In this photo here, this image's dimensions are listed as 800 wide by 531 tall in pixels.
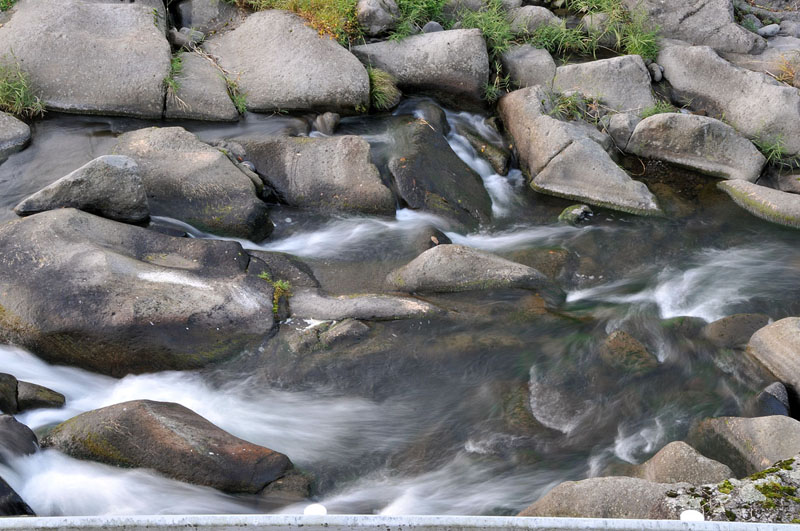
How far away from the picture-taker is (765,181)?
8234mm

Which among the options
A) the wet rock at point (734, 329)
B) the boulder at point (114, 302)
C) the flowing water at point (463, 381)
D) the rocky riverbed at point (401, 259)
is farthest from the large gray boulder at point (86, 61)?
the wet rock at point (734, 329)

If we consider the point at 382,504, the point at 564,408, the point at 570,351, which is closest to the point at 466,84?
the point at 570,351

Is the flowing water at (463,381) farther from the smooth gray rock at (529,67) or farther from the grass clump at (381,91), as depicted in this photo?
the smooth gray rock at (529,67)

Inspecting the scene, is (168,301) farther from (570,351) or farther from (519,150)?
(519,150)

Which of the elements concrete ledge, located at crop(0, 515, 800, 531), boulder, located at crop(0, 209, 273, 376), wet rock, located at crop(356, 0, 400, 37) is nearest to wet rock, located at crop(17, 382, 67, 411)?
boulder, located at crop(0, 209, 273, 376)

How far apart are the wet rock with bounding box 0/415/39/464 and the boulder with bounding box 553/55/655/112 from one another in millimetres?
6732

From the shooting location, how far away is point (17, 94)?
742 centimetres

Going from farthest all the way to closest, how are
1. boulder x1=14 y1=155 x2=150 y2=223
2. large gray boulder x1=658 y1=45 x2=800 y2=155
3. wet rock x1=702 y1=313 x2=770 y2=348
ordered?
large gray boulder x1=658 y1=45 x2=800 y2=155
boulder x1=14 y1=155 x2=150 y2=223
wet rock x1=702 y1=313 x2=770 y2=348

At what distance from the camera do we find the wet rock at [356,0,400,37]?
28.5 ft

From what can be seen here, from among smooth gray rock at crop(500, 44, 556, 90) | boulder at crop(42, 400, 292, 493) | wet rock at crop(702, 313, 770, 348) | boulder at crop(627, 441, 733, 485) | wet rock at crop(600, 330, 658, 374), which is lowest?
wet rock at crop(702, 313, 770, 348)

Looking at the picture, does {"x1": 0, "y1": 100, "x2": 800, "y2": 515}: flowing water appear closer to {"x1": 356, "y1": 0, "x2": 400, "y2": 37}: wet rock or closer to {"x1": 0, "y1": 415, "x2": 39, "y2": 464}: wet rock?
{"x1": 0, "y1": 415, "x2": 39, "y2": 464}: wet rock

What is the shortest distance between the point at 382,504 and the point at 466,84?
221 inches

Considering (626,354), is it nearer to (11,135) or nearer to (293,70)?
(293,70)

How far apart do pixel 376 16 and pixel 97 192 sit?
419 centimetres
